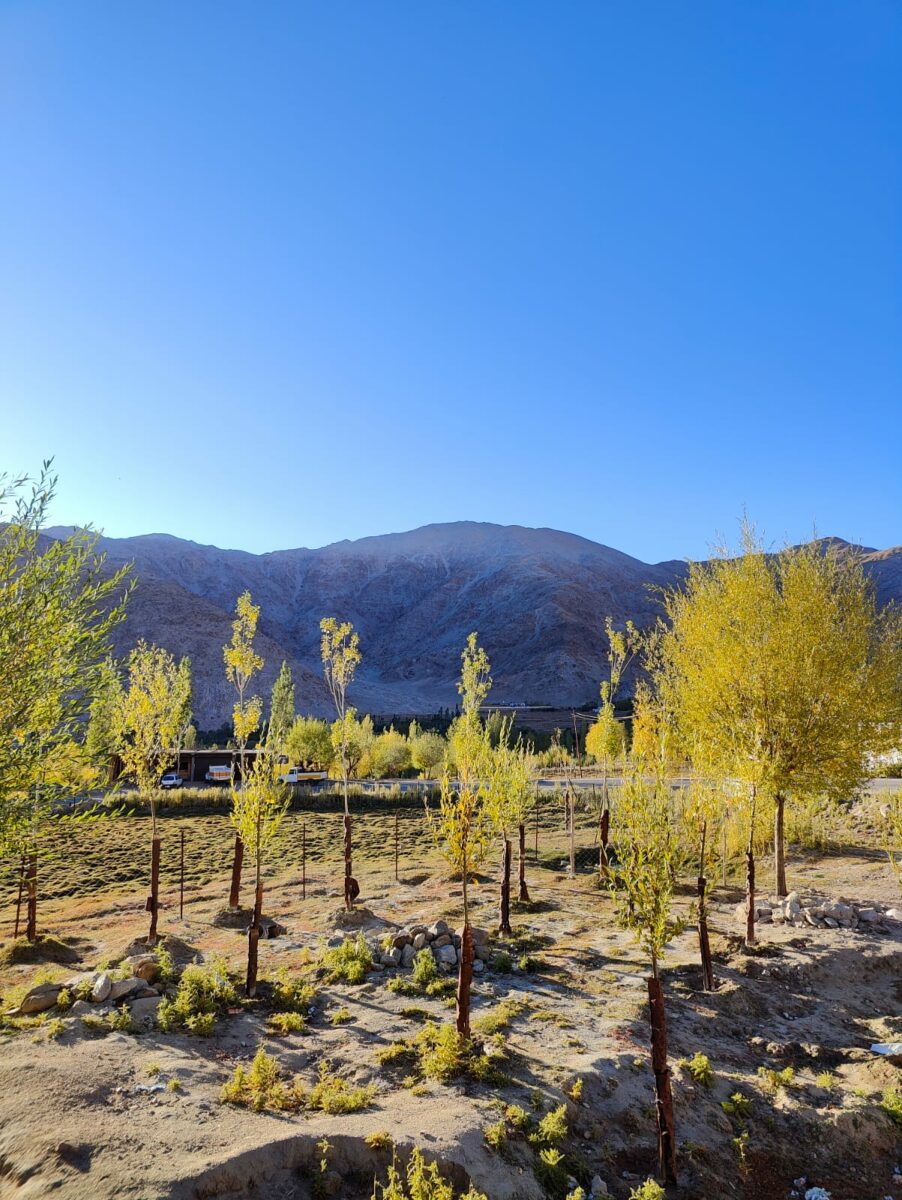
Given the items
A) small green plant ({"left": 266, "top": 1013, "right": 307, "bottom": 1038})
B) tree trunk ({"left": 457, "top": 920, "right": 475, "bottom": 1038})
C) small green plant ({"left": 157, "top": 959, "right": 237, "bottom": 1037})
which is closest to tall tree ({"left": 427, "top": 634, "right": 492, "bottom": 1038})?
tree trunk ({"left": 457, "top": 920, "right": 475, "bottom": 1038})

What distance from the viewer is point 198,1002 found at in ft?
45.2

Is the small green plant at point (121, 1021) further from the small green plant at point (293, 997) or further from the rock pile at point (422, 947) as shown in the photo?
the rock pile at point (422, 947)

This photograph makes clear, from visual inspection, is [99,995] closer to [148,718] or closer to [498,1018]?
[498,1018]

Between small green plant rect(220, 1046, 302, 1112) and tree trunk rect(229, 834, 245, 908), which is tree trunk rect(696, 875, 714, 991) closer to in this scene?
small green plant rect(220, 1046, 302, 1112)

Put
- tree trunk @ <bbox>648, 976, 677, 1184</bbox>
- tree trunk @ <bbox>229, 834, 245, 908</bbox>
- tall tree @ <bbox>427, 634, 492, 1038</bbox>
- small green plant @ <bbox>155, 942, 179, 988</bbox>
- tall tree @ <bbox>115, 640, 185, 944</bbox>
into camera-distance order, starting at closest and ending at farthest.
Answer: tree trunk @ <bbox>648, 976, 677, 1184</bbox>
tall tree @ <bbox>427, 634, 492, 1038</bbox>
small green plant @ <bbox>155, 942, 179, 988</bbox>
tall tree @ <bbox>115, 640, 185, 944</bbox>
tree trunk @ <bbox>229, 834, 245, 908</bbox>

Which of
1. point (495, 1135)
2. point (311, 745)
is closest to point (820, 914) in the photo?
point (495, 1135)

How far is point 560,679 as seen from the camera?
523ft

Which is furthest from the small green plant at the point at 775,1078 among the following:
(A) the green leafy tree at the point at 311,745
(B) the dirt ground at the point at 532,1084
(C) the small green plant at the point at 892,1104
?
(A) the green leafy tree at the point at 311,745

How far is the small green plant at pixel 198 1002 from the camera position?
42.3 feet

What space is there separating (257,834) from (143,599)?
5462 inches

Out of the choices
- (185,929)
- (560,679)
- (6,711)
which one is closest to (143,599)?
(560,679)

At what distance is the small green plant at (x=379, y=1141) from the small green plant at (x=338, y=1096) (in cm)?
119

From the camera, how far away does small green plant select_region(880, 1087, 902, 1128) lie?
10.7 meters

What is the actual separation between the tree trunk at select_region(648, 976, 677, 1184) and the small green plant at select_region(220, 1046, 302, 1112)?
5.40m
